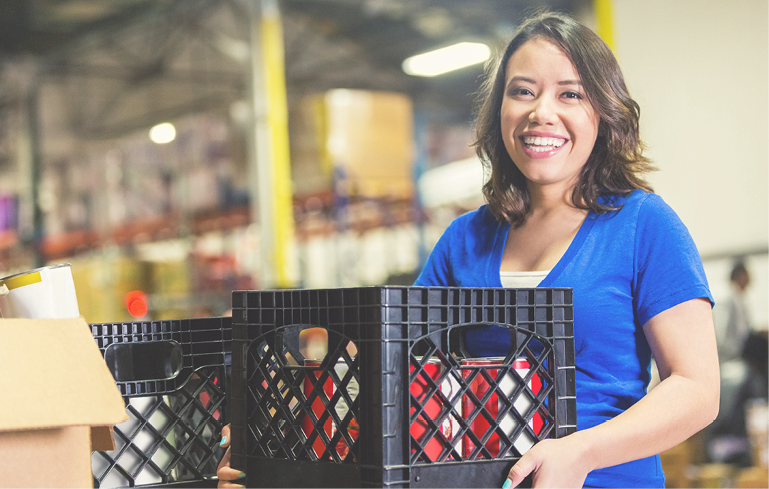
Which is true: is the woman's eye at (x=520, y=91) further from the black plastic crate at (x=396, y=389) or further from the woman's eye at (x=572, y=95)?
the black plastic crate at (x=396, y=389)

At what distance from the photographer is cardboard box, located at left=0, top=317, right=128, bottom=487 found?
3.37ft

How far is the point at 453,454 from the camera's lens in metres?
1.15

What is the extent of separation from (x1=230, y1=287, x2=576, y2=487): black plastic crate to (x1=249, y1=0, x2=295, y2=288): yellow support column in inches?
274

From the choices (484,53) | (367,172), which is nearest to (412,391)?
(367,172)

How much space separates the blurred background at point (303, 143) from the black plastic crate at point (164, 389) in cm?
492

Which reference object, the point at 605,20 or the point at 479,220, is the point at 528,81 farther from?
the point at 605,20

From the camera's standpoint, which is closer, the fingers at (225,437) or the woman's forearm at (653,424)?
the woman's forearm at (653,424)

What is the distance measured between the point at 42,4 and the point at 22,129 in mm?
2249

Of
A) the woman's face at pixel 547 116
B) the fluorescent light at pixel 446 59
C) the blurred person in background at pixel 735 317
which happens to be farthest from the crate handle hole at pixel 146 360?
the fluorescent light at pixel 446 59

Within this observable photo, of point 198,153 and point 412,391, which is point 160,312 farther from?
point 412,391

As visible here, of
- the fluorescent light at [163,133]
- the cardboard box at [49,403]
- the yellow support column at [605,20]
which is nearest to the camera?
the cardboard box at [49,403]

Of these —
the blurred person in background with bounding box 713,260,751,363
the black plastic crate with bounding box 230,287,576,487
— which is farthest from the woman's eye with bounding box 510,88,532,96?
the blurred person in background with bounding box 713,260,751,363

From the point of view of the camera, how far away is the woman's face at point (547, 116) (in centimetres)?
149

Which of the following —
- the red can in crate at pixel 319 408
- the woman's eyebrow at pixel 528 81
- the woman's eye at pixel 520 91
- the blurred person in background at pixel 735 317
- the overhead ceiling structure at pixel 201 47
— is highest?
the overhead ceiling structure at pixel 201 47
